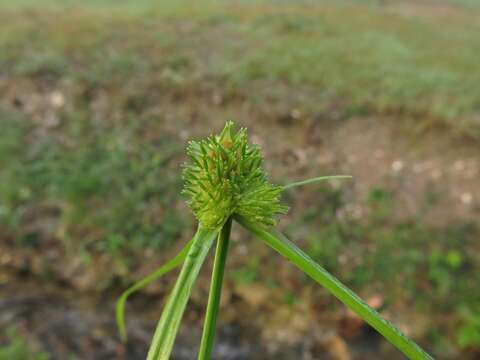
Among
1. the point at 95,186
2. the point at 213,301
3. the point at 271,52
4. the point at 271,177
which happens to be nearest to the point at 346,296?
the point at 213,301

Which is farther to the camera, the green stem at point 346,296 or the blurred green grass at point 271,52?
the blurred green grass at point 271,52

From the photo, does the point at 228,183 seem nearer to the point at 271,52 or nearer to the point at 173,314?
the point at 173,314

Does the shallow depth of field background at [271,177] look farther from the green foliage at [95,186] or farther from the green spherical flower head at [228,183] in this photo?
the green spherical flower head at [228,183]

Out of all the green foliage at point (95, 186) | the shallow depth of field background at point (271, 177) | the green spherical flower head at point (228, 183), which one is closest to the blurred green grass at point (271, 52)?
the shallow depth of field background at point (271, 177)

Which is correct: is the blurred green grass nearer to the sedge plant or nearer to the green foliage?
the green foliage

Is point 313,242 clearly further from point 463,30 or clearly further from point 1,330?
point 463,30

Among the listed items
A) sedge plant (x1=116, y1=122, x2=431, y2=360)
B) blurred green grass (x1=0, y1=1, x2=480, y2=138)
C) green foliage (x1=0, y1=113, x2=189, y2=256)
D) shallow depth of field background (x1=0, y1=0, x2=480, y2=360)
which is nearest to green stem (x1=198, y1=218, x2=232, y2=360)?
sedge plant (x1=116, y1=122, x2=431, y2=360)

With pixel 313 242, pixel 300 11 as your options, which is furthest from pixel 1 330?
pixel 300 11

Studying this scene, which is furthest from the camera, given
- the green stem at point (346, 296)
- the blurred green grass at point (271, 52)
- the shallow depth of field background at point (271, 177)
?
the blurred green grass at point (271, 52)
